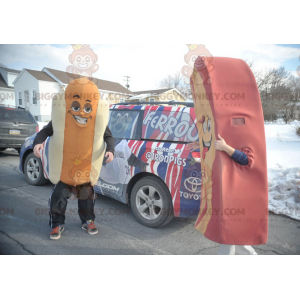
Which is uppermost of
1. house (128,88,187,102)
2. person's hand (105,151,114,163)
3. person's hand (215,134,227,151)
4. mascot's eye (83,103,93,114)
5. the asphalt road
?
house (128,88,187,102)

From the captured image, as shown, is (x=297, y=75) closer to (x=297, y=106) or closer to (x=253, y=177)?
(x=297, y=106)

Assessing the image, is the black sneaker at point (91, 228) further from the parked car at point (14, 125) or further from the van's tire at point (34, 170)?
the parked car at point (14, 125)

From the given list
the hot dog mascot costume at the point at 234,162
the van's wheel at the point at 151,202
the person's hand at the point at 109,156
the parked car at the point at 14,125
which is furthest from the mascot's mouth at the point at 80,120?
the parked car at the point at 14,125

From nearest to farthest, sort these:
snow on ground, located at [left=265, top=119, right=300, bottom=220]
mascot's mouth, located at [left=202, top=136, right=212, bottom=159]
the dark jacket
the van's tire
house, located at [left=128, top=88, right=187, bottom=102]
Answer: mascot's mouth, located at [left=202, top=136, right=212, bottom=159] → the dark jacket → snow on ground, located at [left=265, top=119, right=300, bottom=220] → the van's tire → house, located at [left=128, top=88, right=187, bottom=102]

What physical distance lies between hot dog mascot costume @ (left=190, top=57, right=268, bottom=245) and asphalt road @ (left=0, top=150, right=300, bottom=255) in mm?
846

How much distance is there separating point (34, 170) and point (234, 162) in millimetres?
3990

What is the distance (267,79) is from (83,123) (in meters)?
2.77

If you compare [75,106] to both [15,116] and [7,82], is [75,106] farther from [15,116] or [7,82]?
[15,116]

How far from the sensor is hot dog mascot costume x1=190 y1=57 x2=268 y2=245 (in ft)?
5.81

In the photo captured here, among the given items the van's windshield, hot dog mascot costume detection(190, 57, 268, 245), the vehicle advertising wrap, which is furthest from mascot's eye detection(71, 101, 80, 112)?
the van's windshield

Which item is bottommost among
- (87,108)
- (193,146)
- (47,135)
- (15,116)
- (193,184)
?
(193,184)

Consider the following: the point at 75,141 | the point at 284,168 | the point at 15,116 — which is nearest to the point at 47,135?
the point at 75,141

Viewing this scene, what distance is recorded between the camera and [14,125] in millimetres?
6754

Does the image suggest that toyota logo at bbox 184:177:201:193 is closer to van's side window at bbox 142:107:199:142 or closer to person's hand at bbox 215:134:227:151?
van's side window at bbox 142:107:199:142
